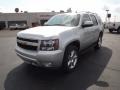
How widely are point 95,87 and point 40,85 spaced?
143 centimetres

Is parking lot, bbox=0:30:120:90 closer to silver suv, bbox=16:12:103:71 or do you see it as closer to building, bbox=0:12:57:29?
silver suv, bbox=16:12:103:71

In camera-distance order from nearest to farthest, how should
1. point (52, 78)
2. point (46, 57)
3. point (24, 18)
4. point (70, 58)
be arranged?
point (46, 57) < point (52, 78) < point (70, 58) < point (24, 18)

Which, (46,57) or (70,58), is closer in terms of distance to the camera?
(46,57)

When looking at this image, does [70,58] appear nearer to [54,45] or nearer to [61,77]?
[61,77]

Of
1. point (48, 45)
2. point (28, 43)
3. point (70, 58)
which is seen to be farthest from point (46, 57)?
point (70, 58)

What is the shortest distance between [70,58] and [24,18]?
44355mm

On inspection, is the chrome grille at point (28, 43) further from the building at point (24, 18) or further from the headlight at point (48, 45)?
the building at point (24, 18)

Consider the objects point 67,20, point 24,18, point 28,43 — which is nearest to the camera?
point 28,43

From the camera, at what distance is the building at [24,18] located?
45.8 m

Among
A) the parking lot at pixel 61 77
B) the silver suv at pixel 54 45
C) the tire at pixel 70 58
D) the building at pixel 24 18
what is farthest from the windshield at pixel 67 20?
the building at pixel 24 18

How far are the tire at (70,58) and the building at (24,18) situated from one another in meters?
41.3

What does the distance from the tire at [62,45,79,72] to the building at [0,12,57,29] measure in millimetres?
41343

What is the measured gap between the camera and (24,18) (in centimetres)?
4662

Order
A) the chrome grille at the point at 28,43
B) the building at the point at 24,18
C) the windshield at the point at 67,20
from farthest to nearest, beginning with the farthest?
1. the building at the point at 24,18
2. the windshield at the point at 67,20
3. the chrome grille at the point at 28,43
